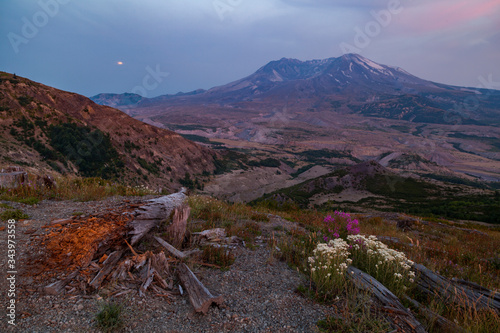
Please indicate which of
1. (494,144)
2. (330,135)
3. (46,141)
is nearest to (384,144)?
(330,135)

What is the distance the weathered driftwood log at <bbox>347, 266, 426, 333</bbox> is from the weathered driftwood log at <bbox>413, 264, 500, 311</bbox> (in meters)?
0.81

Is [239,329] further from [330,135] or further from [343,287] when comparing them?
[330,135]

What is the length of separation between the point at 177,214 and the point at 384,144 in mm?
164599

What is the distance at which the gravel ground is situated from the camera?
335 cm

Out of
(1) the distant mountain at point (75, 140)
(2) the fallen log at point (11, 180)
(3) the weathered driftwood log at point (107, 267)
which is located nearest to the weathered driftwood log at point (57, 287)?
(3) the weathered driftwood log at point (107, 267)

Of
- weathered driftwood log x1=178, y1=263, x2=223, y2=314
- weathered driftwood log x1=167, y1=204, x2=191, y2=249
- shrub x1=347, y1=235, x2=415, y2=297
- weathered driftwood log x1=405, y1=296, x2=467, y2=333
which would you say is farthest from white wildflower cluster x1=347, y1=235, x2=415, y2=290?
weathered driftwood log x1=167, y1=204, x2=191, y2=249

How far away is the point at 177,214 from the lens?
5.73m

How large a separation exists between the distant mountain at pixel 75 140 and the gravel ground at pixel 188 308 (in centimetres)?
2204

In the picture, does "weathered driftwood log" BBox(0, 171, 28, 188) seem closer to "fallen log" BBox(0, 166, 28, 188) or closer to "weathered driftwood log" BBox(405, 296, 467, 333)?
"fallen log" BBox(0, 166, 28, 188)

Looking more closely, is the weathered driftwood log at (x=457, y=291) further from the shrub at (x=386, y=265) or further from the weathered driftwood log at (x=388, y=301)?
the weathered driftwood log at (x=388, y=301)

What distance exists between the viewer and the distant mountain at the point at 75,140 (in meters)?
27.7

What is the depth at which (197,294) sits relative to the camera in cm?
396

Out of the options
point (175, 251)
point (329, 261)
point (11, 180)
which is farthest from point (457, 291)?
point (11, 180)

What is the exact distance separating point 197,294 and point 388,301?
3.09 metres
